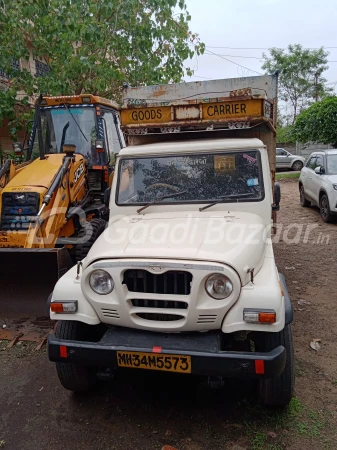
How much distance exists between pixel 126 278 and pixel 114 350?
513 millimetres

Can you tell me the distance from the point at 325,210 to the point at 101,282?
7.86 m

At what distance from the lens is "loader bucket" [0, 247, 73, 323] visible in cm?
458

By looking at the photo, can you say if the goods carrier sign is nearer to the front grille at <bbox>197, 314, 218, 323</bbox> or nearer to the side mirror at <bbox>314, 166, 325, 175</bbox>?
the front grille at <bbox>197, 314, 218, 323</bbox>

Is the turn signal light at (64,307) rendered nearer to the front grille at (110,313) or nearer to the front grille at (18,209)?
the front grille at (110,313)

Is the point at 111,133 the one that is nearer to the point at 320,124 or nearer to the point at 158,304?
the point at 158,304

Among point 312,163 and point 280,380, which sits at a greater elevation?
point 312,163

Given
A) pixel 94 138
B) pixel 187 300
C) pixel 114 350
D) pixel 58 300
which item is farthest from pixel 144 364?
pixel 94 138

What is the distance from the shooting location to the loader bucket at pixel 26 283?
15.0 feet

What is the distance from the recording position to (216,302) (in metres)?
2.77

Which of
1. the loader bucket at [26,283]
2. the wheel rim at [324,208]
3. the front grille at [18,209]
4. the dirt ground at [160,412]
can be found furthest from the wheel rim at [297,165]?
the loader bucket at [26,283]

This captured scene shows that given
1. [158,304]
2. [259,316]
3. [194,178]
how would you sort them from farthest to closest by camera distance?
[194,178]
[158,304]
[259,316]

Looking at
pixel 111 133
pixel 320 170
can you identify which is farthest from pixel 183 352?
pixel 320 170

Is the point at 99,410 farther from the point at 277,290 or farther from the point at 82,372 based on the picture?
the point at 277,290

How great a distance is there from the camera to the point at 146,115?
484cm
